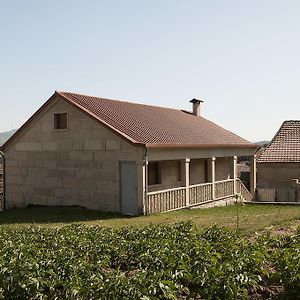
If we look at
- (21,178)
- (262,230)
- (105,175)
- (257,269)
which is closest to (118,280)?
(257,269)

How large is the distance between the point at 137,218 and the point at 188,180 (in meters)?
4.30

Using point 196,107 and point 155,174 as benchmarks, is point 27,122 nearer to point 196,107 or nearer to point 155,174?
point 155,174

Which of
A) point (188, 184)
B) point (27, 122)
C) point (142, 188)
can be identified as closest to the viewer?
point (142, 188)

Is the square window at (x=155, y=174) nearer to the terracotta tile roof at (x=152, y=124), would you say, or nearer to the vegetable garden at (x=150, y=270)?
the terracotta tile roof at (x=152, y=124)

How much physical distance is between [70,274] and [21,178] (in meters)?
14.9

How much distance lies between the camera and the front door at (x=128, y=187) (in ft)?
54.5

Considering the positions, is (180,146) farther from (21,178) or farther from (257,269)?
(257,269)

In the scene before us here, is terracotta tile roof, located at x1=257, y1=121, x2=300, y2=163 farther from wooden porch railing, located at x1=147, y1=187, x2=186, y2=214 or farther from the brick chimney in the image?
wooden porch railing, located at x1=147, y1=187, x2=186, y2=214

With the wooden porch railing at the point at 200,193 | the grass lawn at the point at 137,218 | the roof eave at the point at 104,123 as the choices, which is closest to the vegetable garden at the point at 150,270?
the grass lawn at the point at 137,218

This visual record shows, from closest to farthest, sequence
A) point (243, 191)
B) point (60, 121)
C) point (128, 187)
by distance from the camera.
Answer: point (128, 187), point (60, 121), point (243, 191)

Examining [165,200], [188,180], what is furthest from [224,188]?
[165,200]

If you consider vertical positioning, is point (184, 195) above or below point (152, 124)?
below

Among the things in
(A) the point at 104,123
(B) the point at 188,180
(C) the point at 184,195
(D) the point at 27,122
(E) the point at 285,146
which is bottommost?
(C) the point at 184,195

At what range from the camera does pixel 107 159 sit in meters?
17.3
